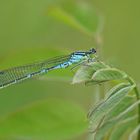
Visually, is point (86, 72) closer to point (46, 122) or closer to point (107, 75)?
point (107, 75)

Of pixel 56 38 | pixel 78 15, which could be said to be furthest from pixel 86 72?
pixel 56 38

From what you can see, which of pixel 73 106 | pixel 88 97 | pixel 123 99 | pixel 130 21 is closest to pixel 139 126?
pixel 123 99

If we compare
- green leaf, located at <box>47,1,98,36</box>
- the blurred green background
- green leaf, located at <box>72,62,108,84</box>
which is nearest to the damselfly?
green leaf, located at <box>47,1,98,36</box>

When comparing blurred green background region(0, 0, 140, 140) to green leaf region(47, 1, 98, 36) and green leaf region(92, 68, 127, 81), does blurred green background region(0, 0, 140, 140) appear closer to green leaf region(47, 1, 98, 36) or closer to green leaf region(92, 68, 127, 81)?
green leaf region(47, 1, 98, 36)

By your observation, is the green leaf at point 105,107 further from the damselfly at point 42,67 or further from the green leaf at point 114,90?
the damselfly at point 42,67

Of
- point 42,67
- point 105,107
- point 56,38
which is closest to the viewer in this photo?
point 105,107

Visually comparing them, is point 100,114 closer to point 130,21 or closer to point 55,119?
point 55,119
